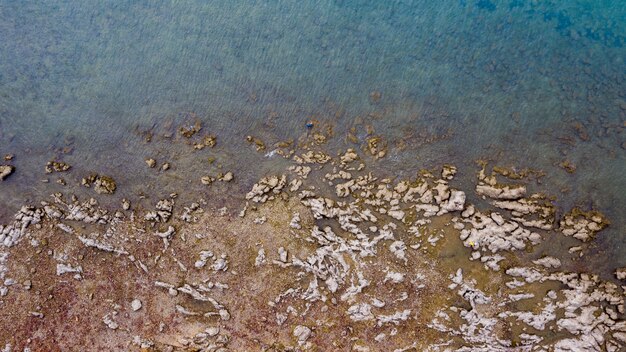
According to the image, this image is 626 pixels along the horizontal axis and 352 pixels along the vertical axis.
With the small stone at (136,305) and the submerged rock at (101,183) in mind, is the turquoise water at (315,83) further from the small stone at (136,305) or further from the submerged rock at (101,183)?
the small stone at (136,305)

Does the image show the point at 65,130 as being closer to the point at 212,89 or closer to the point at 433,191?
the point at 212,89

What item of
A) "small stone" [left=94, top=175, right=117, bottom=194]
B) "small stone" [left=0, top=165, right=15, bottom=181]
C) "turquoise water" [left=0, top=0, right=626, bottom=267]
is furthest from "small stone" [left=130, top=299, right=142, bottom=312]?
"small stone" [left=0, top=165, right=15, bottom=181]

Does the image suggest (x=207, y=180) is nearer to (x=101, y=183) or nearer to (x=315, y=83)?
(x=101, y=183)

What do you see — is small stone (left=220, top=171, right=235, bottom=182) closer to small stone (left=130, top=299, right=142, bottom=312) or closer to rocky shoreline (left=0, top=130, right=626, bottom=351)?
rocky shoreline (left=0, top=130, right=626, bottom=351)

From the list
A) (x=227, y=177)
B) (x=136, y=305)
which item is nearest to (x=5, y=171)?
(x=136, y=305)

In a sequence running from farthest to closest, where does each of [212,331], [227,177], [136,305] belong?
1. [227,177]
2. [136,305]
3. [212,331]

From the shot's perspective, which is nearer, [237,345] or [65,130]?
[237,345]

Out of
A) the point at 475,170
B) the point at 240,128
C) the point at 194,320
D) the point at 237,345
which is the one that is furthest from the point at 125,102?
the point at 475,170

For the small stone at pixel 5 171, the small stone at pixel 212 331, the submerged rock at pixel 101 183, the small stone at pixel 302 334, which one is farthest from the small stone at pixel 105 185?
the small stone at pixel 302 334
